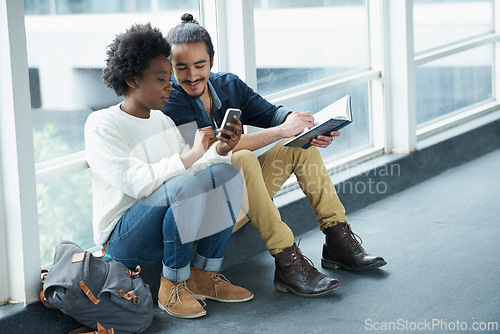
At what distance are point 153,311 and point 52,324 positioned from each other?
341 mm

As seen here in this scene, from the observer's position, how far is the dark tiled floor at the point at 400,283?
2531 mm

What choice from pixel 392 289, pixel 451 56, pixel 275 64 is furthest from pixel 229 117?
pixel 451 56

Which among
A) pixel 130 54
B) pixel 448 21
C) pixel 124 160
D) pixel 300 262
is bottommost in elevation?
pixel 300 262

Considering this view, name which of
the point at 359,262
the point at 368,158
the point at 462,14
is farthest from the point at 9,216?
the point at 462,14

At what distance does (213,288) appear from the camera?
9.20 ft

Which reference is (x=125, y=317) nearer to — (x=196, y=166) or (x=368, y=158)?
(x=196, y=166)

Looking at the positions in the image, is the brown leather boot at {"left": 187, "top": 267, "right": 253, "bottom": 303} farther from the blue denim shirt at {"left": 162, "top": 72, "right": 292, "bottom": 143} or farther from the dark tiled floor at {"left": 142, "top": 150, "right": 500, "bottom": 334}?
the blue denim shirt at {"left": 162, "top": 72, "right": 292, "bottom": 143}

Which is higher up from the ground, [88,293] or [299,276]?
[88,293]

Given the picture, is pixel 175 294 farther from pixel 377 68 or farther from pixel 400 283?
pixel 377 68

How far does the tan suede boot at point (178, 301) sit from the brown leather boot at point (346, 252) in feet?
2.23

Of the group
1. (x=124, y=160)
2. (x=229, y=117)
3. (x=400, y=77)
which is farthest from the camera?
(x=400, y=77)

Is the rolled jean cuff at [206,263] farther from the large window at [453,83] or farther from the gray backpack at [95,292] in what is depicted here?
the large window at [453,83]

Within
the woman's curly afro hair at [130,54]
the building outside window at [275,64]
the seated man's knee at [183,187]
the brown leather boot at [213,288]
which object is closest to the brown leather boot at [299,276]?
the brown leather boot at [213,288]

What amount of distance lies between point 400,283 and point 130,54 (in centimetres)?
135
